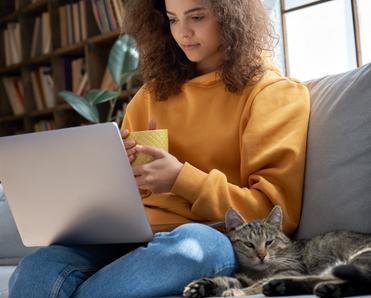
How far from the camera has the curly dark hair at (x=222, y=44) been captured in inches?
65.6

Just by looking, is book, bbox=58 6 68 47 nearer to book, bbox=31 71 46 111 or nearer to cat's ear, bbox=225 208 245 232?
book, bbox=31 71 46 111

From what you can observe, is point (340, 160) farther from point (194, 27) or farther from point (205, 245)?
point (194, 27)

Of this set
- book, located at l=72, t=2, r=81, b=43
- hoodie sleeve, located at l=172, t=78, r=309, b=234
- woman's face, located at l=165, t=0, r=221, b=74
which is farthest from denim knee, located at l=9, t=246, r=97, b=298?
book, located at l=72, t=2, r=81, b=43

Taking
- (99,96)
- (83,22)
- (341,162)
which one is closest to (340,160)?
(341,162)

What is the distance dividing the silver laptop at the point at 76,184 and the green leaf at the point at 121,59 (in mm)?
2311

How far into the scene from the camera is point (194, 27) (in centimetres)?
→ 168

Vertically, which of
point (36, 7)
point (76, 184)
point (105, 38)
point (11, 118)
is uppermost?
point (36, 7)

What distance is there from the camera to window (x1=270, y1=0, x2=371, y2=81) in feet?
9.45

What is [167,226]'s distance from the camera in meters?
1.57

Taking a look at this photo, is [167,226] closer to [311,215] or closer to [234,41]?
[311,215]

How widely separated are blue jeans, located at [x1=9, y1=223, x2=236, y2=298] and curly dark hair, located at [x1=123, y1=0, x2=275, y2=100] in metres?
0.52

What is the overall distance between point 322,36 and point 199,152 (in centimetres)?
161

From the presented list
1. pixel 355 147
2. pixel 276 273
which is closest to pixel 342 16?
pixel 355 147

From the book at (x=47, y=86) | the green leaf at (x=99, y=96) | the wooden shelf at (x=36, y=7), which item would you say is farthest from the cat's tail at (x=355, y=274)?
the wooden shelf at (x=36, y=7)
